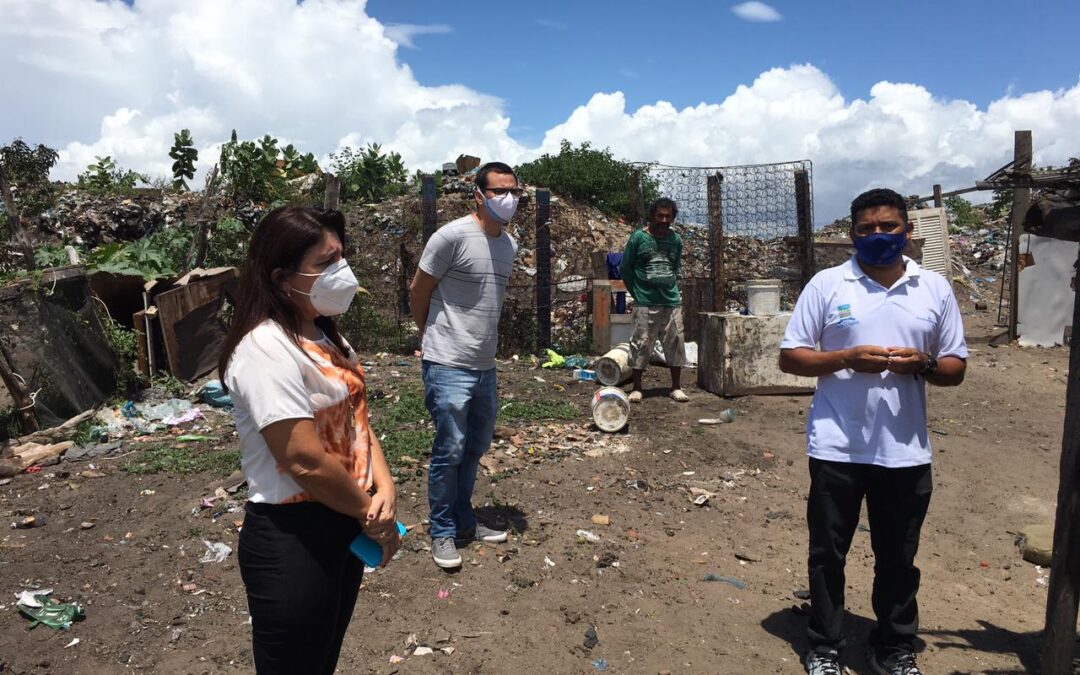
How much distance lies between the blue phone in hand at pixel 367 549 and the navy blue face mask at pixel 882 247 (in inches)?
83.7

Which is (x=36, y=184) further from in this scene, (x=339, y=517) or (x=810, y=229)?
(x=339, y=517)

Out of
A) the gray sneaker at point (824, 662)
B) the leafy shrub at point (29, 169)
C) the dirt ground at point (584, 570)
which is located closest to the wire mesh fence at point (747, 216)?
the dirt ground at point (584, 570)

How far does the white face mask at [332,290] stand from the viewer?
2.00 meters

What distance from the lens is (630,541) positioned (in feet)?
14.5

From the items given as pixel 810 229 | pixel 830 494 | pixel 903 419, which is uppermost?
pixel 810 229

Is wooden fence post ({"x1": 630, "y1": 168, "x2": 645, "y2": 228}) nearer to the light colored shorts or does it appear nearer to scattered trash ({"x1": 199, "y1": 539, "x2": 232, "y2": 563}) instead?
the light colored shorts

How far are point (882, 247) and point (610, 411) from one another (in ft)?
12.1

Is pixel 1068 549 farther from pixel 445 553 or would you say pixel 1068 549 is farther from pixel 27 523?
pixel 27 523

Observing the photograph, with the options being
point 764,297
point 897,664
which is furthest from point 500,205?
point 764,297

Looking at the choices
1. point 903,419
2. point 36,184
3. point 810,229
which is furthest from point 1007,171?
point 36,184

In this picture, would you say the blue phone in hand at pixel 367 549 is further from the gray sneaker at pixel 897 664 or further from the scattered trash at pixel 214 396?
the scattered trash at pixel 214 396

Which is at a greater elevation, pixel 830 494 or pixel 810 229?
pixel 810 229

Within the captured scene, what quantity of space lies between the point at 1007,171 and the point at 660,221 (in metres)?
4.39

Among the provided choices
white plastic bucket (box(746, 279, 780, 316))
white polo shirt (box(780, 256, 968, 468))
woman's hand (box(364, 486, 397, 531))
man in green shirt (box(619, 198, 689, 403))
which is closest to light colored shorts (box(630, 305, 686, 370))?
man in green shirt (box(619, 198, 689, 403))
